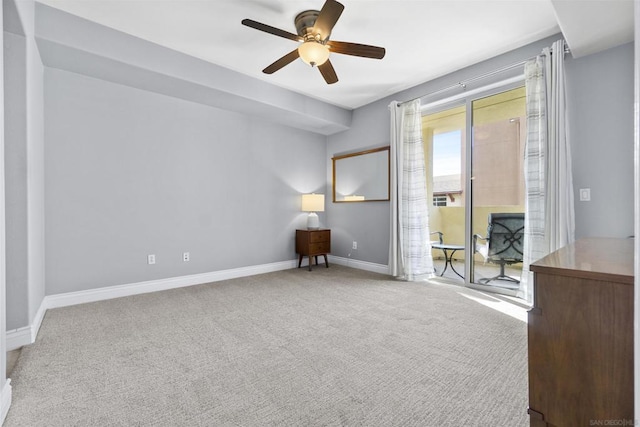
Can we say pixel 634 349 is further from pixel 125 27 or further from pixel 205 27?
pixel 125 27

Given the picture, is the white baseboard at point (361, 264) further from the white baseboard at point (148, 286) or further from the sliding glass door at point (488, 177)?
the white baseboard at point (148, 286)

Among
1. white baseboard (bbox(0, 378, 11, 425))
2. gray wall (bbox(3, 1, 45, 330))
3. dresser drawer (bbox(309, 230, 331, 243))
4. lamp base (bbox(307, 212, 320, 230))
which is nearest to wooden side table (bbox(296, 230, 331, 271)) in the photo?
dresser drawer (bbox(309, 230, 331, 243))

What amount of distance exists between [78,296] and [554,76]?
5138 millimetres

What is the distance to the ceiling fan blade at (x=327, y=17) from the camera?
6.63ft

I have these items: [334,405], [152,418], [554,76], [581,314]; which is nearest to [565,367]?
[581,314]

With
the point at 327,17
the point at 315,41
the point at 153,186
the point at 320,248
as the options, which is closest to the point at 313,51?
the point at 315,41

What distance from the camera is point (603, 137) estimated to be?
8.49 feet

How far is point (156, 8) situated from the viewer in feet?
8.14

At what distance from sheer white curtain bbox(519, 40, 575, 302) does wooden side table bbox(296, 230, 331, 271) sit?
2.69 m

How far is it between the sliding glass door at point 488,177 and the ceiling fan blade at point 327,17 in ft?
7.15

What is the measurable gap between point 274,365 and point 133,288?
7.88ft

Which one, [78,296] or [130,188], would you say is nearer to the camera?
[78,296]

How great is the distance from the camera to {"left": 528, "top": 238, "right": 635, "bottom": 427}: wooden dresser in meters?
0.82

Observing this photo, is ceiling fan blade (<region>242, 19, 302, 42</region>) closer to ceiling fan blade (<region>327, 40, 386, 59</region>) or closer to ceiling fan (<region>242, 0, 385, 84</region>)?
ceiling fan (<region>242, 0, 385, 84</region>)
